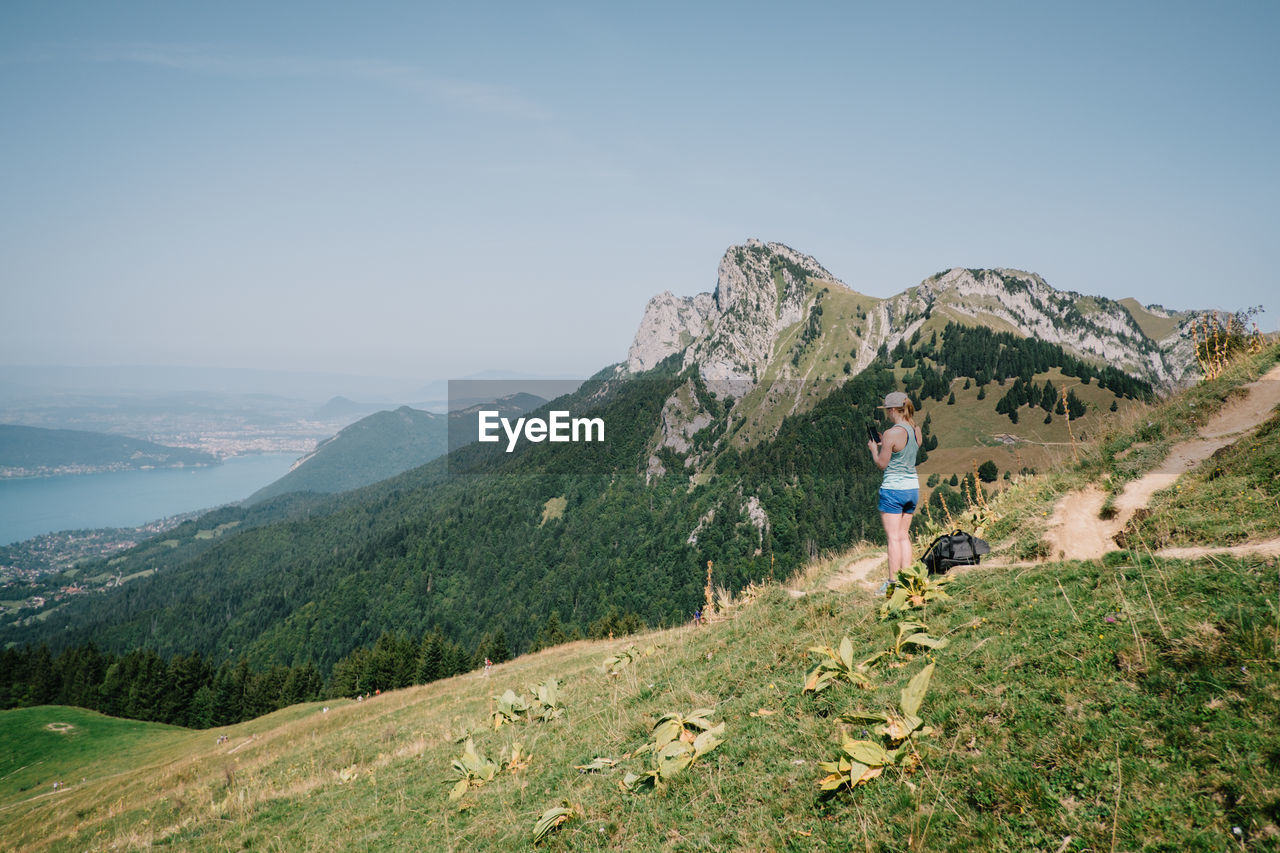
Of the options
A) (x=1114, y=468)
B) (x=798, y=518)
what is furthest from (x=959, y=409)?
(x=1114, y=468)

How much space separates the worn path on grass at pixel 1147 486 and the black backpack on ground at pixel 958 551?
105 centimetres

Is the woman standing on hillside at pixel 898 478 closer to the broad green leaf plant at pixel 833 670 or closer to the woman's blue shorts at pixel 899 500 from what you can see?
the woman's blue shorts at pixel 899 500

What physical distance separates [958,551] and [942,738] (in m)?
6.15

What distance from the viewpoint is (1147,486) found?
9.91 m

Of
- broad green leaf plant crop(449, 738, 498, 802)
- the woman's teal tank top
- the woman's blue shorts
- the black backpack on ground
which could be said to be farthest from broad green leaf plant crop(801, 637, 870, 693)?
broad green leaf plant crop(449, 738, 498, 802)

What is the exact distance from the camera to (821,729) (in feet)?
17.3

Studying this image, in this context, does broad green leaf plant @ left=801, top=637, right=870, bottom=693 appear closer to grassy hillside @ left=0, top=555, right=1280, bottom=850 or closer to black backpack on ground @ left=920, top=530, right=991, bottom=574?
grassy hillside @ left=0, top=555, right=1280, bottom=850

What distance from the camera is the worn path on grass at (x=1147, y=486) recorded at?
913 cm

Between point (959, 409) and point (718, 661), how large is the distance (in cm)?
14063

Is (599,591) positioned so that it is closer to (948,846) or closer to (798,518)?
(798,518)

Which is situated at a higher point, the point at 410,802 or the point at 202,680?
the point at 410,802

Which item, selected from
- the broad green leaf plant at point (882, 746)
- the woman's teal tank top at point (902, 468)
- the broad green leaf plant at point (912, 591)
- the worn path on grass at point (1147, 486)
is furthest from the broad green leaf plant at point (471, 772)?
the worn path on grass at point (1147, 486)

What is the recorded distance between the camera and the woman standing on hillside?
28.8ft

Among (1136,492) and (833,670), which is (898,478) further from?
(1136,492)
